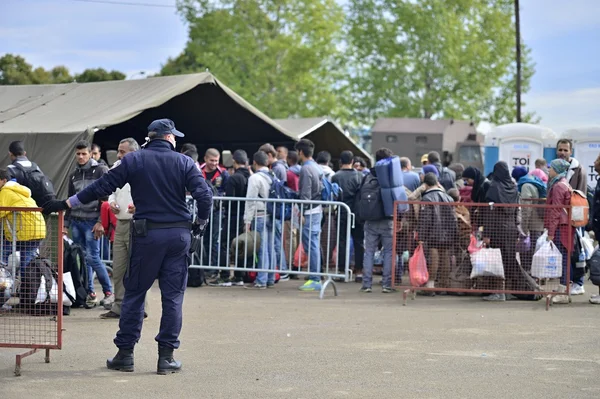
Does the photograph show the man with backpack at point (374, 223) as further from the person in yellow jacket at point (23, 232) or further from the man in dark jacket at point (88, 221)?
the person in yellow jacket at point (23, 232)

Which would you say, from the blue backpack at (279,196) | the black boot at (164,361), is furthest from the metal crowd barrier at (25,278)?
the blue backpack at (279,196)

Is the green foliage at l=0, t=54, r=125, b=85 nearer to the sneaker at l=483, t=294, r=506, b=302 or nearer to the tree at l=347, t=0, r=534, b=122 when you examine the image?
the tree at l=347, t=0, r=534, b=122

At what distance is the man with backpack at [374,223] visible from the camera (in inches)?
507

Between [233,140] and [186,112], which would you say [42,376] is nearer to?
[186,112]

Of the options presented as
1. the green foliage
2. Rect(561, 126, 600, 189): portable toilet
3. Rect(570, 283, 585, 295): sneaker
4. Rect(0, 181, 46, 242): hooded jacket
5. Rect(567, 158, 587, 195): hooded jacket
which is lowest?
Rect(570, 283, 585, 295): sneaker

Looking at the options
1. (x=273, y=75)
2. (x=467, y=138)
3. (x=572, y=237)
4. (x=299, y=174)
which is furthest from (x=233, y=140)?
(x=273, y=75)

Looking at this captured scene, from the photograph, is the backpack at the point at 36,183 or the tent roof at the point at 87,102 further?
the tent roof at the point at 87,102

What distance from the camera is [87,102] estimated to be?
17.0 meters

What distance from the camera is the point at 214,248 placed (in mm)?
13594

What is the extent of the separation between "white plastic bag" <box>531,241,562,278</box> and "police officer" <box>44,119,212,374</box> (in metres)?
5.88

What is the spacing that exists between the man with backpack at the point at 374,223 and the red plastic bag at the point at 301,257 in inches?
34.5

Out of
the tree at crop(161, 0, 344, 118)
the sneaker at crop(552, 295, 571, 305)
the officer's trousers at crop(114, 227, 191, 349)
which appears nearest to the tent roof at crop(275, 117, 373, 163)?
the sneaker at crop(552, 295, 571, 305)

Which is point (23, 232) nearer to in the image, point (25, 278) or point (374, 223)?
point (25, 278)

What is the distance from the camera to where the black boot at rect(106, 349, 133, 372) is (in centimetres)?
755
